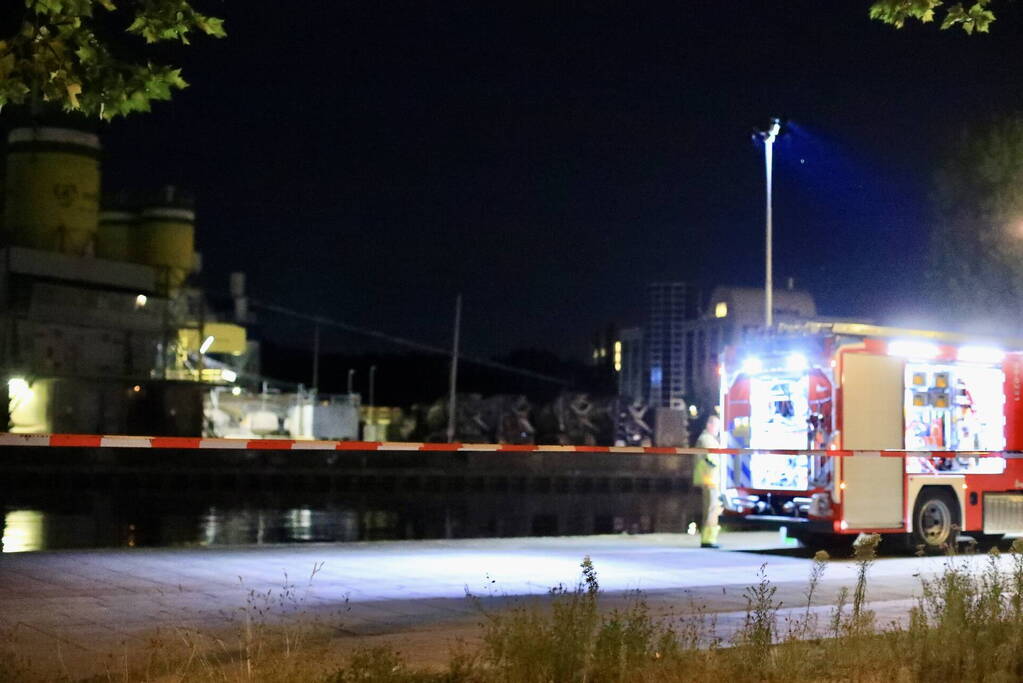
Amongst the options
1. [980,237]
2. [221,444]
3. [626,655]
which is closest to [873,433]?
[221,444]

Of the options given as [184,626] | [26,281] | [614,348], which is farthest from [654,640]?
[614,348]

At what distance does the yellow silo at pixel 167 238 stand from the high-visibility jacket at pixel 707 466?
6256 centimetres

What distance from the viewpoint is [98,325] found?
62250 millimetres

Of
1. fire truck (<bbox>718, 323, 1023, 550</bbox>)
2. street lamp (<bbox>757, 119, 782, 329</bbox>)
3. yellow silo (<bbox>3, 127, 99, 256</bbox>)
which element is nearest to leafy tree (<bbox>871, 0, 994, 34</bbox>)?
fire truck (<bbox>718, 323, 1023, 550</bbox>)

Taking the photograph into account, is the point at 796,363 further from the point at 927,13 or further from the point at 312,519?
the point at 312,519

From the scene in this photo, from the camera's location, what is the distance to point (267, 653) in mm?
7316

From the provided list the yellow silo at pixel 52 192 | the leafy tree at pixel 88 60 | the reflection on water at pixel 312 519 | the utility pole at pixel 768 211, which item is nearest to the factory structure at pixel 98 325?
the yellow silo at pixel 52 192

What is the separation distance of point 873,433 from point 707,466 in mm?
2331

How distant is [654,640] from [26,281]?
5742 centimetres

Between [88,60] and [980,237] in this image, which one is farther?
[980,237]

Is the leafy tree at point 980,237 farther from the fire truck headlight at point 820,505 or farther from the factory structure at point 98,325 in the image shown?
the factory structure at point 98,325

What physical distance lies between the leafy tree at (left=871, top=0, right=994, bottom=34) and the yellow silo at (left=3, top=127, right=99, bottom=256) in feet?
201

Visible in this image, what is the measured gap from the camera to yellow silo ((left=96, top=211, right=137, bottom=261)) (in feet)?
255

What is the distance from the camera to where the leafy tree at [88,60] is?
7.64 m
